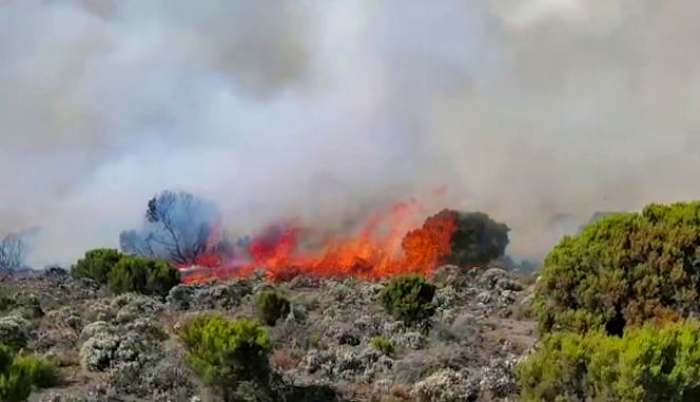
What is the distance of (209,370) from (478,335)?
29.3ft

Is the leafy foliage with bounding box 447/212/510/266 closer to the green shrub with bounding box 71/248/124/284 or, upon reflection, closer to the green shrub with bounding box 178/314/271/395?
the green shrub with bounding box 71/248/124/284

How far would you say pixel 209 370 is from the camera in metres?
14.8

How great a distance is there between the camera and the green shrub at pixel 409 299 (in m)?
24.1

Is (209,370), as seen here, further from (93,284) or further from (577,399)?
(93,284)

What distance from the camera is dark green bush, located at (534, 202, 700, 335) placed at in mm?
17703

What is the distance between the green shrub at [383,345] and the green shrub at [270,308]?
15.0ft

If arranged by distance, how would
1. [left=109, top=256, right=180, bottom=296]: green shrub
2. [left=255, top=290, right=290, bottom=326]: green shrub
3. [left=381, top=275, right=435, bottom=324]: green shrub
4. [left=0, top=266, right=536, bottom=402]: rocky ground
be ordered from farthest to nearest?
[left=109, top=256, right=180, bottom=296]: green shrub
[left=381, top=275, right=435, bottom=324]: green shrub
[left=255, top=290, right=290, bottom=326]: green shrub
[left=0, top=266, right=536, bottom=402]: rocky ground

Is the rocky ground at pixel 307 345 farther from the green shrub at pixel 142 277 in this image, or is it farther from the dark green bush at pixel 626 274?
the dark green bush at pixel 626 274

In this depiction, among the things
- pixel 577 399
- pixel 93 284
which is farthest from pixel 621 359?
pixel 93 284

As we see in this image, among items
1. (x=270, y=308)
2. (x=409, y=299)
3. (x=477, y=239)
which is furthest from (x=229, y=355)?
(x=477, y=239)

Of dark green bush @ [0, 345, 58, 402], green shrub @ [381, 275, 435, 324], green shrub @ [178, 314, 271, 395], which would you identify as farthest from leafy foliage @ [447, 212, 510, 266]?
dark green bush @ [0, 345, 58, 402]

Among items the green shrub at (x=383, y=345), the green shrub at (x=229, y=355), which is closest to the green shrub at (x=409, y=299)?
the green shrub at (x=383, y=345)

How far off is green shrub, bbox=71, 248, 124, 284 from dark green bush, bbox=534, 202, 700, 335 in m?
21.2

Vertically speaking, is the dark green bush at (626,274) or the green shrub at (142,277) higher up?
the green shrub at (142,277)
